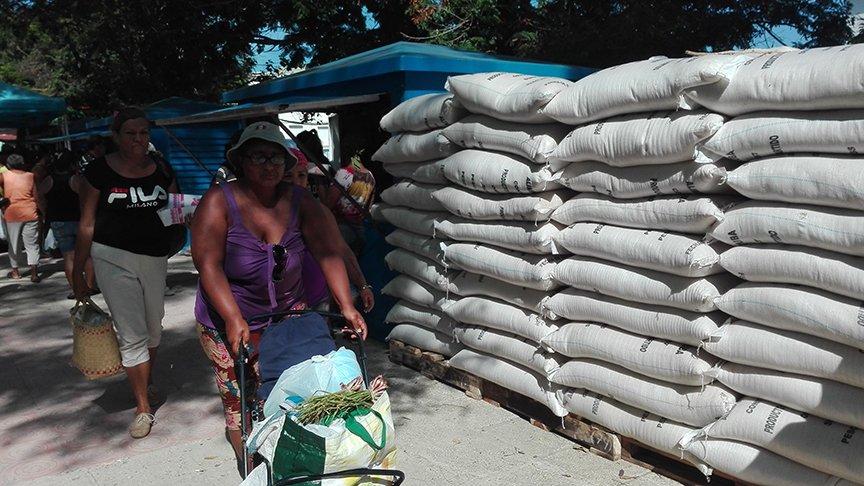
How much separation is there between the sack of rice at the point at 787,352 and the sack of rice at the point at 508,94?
5.28 ft

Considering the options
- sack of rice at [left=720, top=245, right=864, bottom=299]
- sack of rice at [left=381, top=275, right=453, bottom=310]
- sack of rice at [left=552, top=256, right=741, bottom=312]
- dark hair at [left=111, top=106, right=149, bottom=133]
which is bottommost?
sack of rice at [left=381, top=275, right=453, bottom=310]

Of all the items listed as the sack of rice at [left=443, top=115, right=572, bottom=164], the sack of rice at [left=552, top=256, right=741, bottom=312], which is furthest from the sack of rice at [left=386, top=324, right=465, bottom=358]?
the sack of rice at [left=443, top=115, right=572, bottom=164]

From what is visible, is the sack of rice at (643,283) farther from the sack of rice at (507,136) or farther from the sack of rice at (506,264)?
the sack of rice at (507,136)

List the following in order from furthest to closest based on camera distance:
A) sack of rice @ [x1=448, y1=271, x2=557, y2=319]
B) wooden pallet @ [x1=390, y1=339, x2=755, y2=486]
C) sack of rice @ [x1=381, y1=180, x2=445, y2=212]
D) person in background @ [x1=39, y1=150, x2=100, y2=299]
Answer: person in background @ [x1=39, y1=150, x2=100, y2=299] < sack of rice @ [x1=381, y1=180, x2=445, y2=212] < sack of rice @ [x1=448, y1=271, x2=557, y2=319] < wooden pallet @ [x1=390, y1=339, x2=755, y2=486]

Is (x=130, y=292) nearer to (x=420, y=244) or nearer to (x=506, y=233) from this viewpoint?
(x=420, y=244)

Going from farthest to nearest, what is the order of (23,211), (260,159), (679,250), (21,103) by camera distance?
(21,103)
(23,211)
(679,250)
(260,159)

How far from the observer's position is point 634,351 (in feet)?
11.8

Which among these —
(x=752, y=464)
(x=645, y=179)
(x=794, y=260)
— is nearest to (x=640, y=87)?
(x=645, y=179)

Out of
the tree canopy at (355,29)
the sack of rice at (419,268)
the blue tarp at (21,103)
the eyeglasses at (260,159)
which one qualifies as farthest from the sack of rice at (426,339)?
the blue tarp at (21,103)

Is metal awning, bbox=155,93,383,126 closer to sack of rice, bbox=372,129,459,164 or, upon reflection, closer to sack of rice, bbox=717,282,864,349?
sack of rice, bbox=372,129,459,164

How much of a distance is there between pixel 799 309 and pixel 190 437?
3535 mm

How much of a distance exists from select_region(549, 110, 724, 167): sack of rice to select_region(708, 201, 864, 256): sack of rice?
370 mm

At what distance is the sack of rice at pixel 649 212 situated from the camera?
331cm

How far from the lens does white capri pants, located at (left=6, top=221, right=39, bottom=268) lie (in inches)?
389
